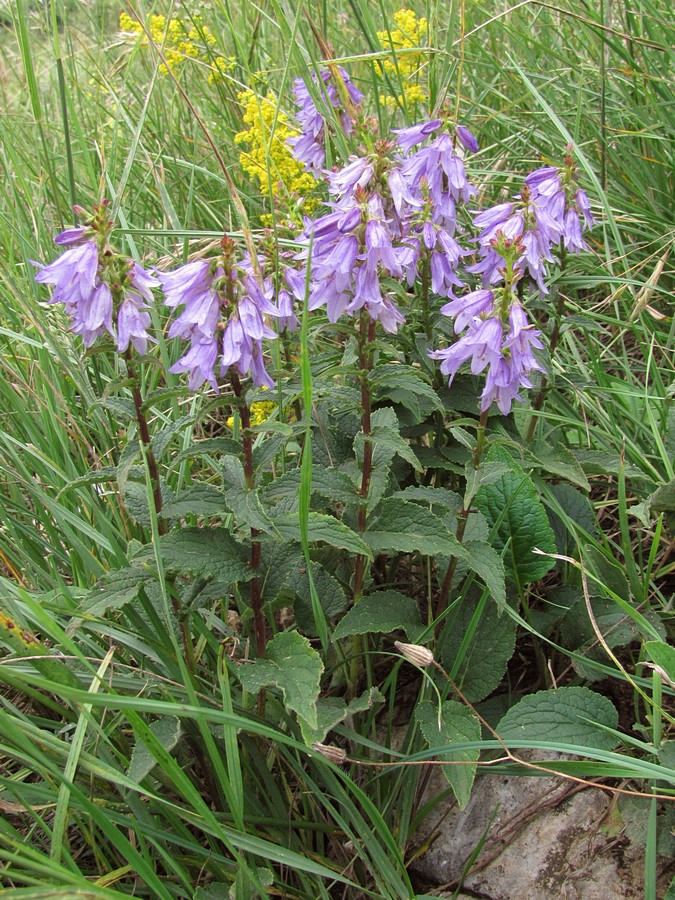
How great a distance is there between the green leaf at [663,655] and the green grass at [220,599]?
0.27 feet

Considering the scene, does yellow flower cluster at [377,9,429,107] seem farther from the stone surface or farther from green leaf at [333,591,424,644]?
the stone surface

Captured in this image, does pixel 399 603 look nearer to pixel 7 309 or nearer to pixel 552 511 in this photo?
pixel 552 511

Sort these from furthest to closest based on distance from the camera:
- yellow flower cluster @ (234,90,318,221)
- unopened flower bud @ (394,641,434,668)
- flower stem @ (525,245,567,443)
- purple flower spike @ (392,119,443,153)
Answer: yellow flower cluster @ (234,90,318,221) < flower stem @ (525,245,567,443) < purple flower spike @ (392,119,443,153) < unopened flower bud @ (394,641,434,668)

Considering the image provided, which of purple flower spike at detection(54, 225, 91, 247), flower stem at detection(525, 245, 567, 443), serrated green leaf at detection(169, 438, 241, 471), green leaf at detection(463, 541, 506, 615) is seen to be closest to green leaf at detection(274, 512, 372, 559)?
serrated green leaf at detection(169, 438, 241, 471)

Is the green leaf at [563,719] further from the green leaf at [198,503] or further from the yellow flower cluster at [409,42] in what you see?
the yellow flower cluster at [409,42]

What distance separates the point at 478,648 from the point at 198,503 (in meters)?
0.86

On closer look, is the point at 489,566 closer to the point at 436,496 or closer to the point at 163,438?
the point at 436,496

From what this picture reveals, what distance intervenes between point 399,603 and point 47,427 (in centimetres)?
135

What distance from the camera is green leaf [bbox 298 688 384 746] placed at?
156 cm

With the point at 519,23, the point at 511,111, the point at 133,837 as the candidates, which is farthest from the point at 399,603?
the point at 519,23

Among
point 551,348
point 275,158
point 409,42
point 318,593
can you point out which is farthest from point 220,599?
point 409,42

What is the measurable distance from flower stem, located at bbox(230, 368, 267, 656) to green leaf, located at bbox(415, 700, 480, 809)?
42cm

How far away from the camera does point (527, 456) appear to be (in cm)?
225

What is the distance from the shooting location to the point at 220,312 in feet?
5.23
